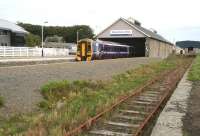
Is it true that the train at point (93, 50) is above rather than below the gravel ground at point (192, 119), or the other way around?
above

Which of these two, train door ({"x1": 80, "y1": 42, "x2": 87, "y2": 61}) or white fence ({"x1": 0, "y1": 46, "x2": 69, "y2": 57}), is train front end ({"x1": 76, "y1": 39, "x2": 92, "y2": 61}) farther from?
white fence ({"x1": 0, "y1": 46, "x2": 69, "y2": 57})

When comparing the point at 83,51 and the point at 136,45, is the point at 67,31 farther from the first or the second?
the point at 83,51

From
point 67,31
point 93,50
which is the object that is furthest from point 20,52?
point 67,31

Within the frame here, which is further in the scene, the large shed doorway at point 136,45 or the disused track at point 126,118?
the large shed doorway at point 136,45

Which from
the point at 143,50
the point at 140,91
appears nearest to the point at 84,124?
the point at 140,91

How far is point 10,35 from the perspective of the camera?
60625mm

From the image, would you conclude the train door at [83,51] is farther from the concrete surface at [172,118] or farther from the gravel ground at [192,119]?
the concrete surface at [172,118]

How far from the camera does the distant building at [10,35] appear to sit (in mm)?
56469

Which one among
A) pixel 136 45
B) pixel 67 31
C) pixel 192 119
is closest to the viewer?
pixel 192 119

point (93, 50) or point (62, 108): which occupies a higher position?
point (93, 50)

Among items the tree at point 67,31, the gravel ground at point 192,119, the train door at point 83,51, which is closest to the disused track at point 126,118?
the gravel ground at point 192,119

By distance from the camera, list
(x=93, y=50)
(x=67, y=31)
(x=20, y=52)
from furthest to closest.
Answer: (x=67, y=31) < (x=93, y=50) < (x=20, y=52)

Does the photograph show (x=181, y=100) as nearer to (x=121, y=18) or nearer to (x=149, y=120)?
(x=149, y=120)

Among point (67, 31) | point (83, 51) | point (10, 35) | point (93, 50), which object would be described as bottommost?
point (83, 51)
